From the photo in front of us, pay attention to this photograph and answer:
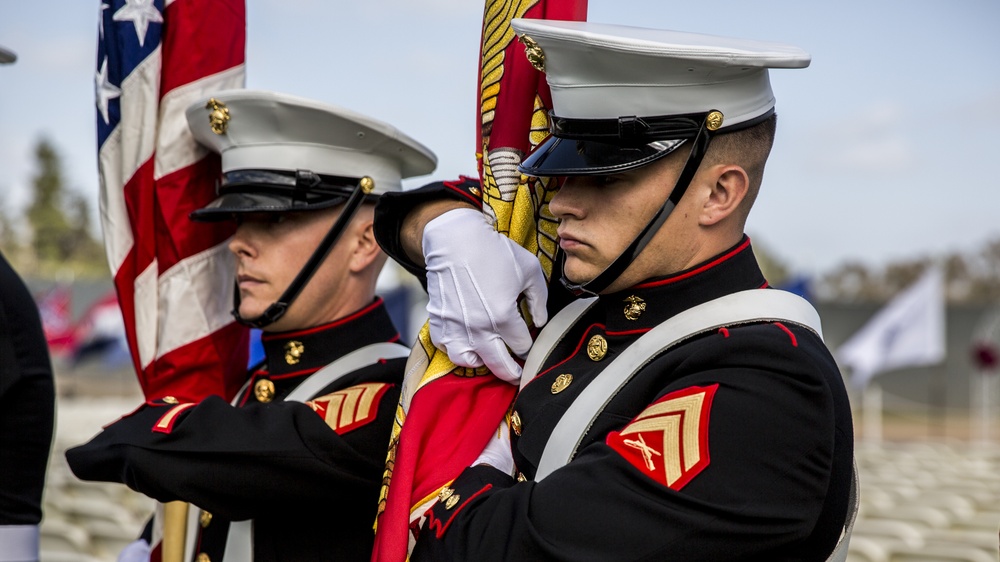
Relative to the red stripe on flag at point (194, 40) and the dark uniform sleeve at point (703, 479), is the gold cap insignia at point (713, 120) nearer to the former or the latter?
the dark uniform sleeve at point (703, 479)

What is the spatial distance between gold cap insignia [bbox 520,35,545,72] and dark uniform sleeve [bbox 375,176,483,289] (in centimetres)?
40

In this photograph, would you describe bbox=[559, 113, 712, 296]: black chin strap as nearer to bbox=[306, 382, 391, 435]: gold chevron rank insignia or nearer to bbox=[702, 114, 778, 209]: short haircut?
bbox=[702, 114, 778, 209]: short haircut

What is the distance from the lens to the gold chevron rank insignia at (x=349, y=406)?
107 inches

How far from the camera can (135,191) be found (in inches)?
133

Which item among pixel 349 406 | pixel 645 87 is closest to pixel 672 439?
pixel 645 87

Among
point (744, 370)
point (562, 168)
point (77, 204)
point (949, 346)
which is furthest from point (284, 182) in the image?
point (77, 204)

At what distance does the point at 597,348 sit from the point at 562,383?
110mm

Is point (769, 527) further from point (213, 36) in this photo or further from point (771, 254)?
point (771, 254)

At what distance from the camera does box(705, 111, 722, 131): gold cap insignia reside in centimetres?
204

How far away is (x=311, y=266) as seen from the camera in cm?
309

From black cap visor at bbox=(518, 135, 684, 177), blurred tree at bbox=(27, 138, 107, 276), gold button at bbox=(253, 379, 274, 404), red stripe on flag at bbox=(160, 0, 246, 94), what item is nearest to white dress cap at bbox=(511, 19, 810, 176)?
black cap visor at bbox=(518, 135, 684, 177)

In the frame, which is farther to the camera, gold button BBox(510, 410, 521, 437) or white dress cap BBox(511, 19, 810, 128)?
gold button BBox(510, 410, 521, 437)

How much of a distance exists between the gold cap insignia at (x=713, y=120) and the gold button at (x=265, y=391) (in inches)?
65.8

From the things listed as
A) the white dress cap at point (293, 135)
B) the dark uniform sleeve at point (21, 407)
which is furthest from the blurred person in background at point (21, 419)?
the white dress cap at point (293, 135)
